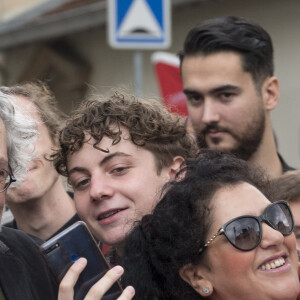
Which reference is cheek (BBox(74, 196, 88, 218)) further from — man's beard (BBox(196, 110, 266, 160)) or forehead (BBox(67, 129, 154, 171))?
man's beard (BBox(196, 110, 266, 160))


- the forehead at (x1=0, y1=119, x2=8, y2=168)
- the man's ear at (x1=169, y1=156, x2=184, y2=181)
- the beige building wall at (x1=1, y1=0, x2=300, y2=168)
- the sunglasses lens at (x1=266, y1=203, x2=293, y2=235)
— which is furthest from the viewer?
the beige building wall at (x1=1, y1=0, x2=300, y2=168)

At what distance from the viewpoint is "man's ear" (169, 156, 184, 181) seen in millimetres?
3919

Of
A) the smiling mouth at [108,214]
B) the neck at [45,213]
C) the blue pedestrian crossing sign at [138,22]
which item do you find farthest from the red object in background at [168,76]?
the smiling mouth at [108,214]

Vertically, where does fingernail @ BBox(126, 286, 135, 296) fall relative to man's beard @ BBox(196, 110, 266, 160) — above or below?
below

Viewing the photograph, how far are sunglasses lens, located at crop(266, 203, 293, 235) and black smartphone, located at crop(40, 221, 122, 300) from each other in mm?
599

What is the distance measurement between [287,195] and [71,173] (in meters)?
0.95

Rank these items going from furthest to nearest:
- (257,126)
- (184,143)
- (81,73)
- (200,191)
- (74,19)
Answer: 1. (81,73)
2. (74,19)
3. (257,126)
4. (184,143)
5. (200,191)

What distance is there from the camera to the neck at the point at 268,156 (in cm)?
473

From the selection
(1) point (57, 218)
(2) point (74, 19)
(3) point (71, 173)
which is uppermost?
(2) point (74, 19)

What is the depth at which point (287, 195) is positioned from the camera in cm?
393

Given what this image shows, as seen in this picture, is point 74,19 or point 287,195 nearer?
point 287,195

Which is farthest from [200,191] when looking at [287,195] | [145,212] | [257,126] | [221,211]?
[257,126]

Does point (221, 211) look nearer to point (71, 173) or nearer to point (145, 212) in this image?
point (145, 212)

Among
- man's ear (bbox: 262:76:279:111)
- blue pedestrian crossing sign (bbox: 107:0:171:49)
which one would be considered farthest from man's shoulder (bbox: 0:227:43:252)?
blue pedestrian crossing sign (bbox: 107:0:171:49)
